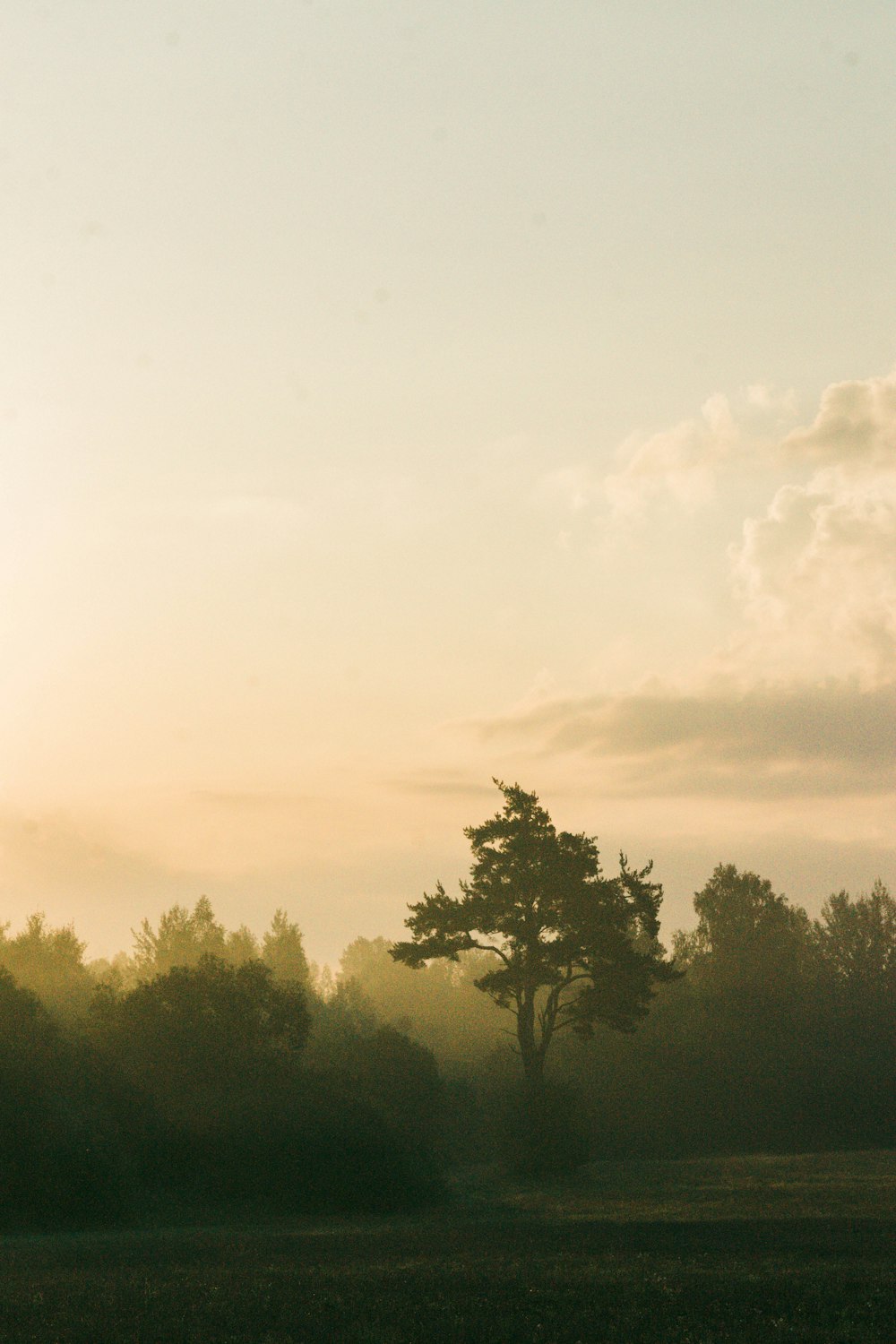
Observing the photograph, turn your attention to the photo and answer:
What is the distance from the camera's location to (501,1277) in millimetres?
27734

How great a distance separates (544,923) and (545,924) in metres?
0.09

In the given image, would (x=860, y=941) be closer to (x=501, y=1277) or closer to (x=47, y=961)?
(x=47, y=961)

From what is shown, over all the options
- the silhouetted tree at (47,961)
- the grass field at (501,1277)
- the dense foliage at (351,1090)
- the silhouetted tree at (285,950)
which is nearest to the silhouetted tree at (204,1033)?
the dense foliage at (351,1090)

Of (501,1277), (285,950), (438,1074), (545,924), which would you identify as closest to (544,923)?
(545,924)

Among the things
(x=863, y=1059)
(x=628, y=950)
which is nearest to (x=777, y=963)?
(x=863, y=1059)

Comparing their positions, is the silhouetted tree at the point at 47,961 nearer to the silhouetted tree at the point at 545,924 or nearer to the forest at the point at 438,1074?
the forest at the point at 438,1074

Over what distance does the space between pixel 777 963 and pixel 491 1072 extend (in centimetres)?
3473

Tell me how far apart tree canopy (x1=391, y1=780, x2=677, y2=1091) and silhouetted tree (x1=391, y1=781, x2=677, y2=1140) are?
0.05m

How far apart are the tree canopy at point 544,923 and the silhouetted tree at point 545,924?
0.17 feet

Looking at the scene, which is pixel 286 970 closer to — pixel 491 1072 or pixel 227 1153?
pixel 491 1072

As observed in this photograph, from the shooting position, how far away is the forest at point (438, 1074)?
54.9 meters

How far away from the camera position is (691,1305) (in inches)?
907

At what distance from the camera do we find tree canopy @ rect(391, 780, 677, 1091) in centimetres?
7125

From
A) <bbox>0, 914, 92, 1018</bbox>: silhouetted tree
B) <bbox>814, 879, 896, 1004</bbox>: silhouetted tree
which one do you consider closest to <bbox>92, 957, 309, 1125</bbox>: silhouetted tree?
<bbox>0, 914, 92, 1018</bbox>: silhouetted tree
